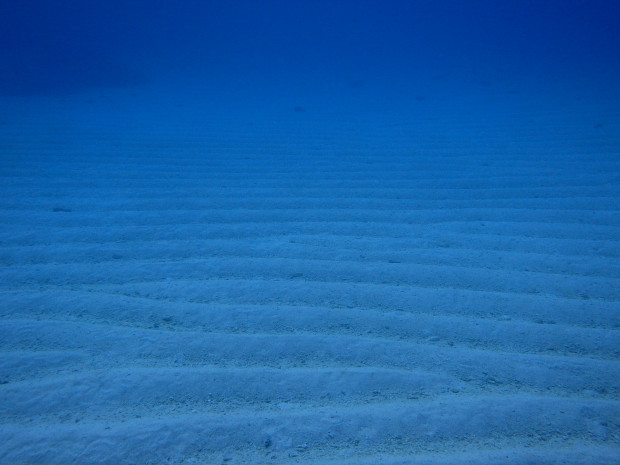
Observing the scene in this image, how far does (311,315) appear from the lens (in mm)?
2045

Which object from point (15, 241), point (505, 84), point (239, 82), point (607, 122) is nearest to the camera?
point (15, 241)

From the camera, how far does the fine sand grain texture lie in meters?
1.39

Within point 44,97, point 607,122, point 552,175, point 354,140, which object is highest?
point 44,97

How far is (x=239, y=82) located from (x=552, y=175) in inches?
684

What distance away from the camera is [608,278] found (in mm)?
2350

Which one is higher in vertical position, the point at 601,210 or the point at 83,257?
the point at 601,210

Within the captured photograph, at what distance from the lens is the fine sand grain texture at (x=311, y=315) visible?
1393 millimetres

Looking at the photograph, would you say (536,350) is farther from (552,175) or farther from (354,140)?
(354,140)

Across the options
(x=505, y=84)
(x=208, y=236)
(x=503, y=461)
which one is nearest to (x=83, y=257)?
(x=208, y=236)

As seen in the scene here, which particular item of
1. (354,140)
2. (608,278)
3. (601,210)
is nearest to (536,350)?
(608,278)

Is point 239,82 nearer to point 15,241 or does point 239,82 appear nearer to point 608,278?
point 15,241

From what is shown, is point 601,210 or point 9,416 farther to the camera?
point 601,210

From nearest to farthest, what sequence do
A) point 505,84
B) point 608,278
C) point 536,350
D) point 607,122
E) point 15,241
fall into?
point 536,350 → point 608,278 → point 15,241 → point 607,122 → point 505,84

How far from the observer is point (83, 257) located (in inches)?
105
